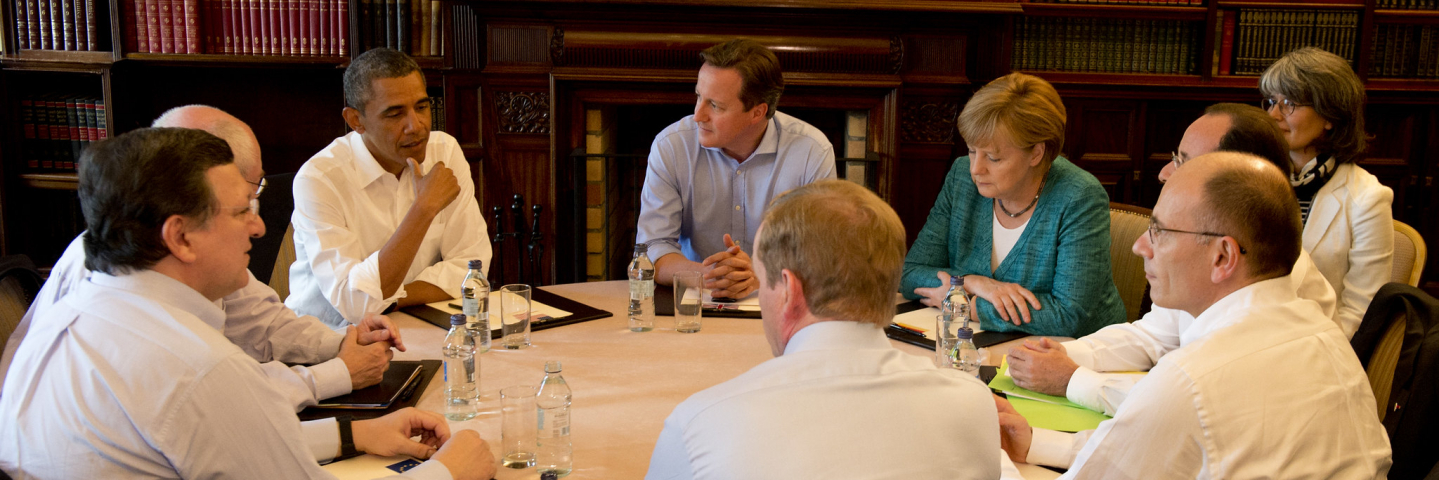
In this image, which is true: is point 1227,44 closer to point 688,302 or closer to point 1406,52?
point 1406,52

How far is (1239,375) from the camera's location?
4.04 feet

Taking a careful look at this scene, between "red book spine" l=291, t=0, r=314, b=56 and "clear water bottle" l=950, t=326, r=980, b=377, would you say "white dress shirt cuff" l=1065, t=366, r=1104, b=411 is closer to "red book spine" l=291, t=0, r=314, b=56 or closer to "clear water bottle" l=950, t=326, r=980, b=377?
"clear water bottle" l=950, t=326, r=980, b=377

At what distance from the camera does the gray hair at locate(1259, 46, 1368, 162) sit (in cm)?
252

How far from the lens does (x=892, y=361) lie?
110 cm

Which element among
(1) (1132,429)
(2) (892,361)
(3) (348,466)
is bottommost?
(3) (348,466)

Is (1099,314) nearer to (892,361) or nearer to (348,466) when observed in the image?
(892,361)

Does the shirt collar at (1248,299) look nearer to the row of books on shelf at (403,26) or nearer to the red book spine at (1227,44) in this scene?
the row of books on shelf at (403,26)

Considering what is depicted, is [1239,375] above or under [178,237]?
under

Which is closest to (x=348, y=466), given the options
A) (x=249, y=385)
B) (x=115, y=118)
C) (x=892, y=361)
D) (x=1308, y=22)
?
(x=249, y=385)

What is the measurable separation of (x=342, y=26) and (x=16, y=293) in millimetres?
2190

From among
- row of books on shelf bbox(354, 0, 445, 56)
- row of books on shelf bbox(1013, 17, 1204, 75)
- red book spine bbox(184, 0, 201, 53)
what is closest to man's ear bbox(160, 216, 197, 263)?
row of books on shelf bbox(354, 0, 445, 56)

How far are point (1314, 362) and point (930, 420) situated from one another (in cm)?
59

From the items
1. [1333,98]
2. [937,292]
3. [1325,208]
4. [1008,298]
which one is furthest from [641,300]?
[1333,98]

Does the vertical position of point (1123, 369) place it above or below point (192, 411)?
below
